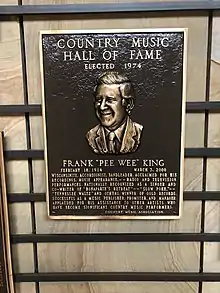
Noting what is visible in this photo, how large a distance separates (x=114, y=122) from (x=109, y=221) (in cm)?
25

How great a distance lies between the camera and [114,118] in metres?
0.97

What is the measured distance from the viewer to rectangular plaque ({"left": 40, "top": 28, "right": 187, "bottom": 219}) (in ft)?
3.07

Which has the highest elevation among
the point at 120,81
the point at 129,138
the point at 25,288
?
the point at 120,81

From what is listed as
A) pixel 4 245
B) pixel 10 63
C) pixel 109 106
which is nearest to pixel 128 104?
pixel 109 106

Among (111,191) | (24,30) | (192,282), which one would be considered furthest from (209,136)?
(24,30)

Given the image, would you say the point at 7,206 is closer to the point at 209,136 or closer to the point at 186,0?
the point at 209,136

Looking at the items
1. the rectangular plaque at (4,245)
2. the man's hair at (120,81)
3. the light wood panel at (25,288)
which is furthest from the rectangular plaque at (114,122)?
the light wood panel at (25,288)

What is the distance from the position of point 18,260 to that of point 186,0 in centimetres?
74

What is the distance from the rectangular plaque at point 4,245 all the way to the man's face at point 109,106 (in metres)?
0.24

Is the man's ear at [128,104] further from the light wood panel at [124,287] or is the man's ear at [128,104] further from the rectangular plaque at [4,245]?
the light wood panel at [124,287]

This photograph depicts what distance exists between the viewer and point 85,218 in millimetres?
1034

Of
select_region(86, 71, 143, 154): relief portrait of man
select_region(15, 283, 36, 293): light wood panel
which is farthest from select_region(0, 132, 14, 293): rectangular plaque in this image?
select_region(86, 71, 143, 154): relief portrait of man

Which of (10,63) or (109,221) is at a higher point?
(10,63)

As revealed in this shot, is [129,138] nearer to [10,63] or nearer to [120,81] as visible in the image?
[120,81]
